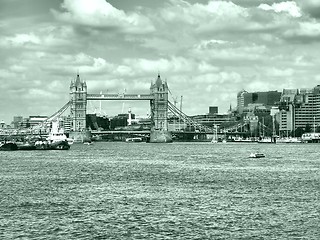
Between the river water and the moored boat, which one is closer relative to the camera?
the river water

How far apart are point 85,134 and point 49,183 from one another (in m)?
146

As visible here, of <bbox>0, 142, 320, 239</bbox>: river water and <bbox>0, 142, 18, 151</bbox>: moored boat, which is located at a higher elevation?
<bbox>0, 142, 18, 151</bbox>: moored boat

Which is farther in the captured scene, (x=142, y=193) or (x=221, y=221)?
(x=142, y=193)

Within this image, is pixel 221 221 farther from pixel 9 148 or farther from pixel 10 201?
pixel 9 148

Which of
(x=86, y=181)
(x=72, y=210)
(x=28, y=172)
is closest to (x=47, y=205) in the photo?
(x=72, y=210)

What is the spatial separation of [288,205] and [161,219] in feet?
22.4

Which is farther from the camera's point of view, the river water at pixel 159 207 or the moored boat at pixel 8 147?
the moored boat at pixel 8 147

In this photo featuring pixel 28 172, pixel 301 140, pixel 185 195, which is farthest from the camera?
pixel 301 140

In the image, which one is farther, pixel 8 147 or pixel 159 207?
pixel 8 147

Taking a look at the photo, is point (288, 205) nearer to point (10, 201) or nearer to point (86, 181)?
Answer: point (10, 201)

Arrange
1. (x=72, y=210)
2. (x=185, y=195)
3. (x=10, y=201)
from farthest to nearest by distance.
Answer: (x=185, y=195), (x=10, y=201), (x=72, y=210)

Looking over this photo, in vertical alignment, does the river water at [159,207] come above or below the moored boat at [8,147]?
below

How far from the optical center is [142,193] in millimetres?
40875

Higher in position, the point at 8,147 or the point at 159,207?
the point at 8,147
